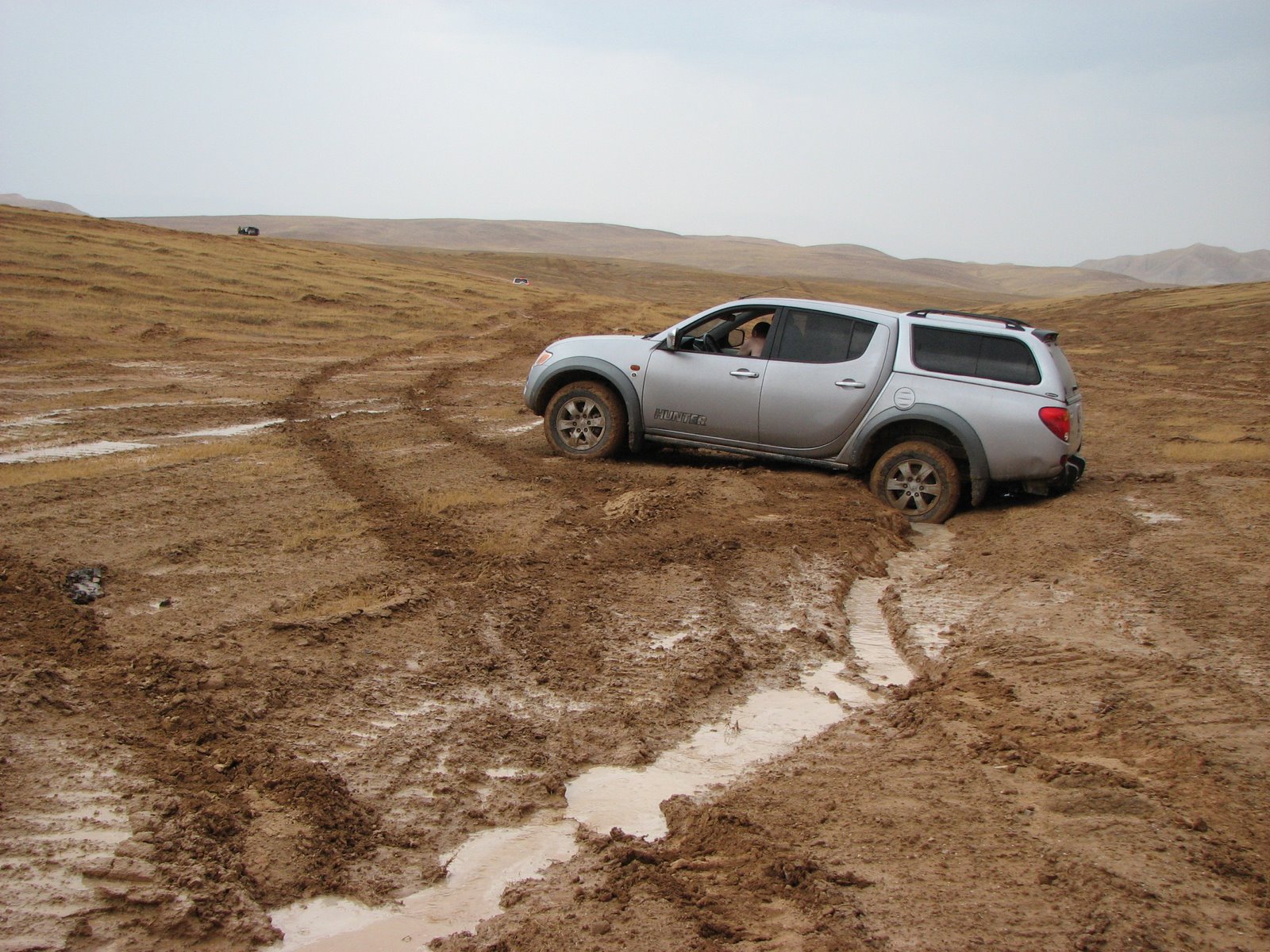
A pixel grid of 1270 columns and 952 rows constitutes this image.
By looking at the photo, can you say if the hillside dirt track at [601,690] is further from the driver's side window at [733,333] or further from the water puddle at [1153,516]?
the driver's side window at [733,333]

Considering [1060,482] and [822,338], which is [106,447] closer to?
[822,338]

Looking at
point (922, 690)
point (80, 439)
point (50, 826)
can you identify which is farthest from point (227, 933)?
point (80, 439)

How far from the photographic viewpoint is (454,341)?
66.0ft

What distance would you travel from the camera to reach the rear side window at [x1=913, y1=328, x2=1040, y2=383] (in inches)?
315

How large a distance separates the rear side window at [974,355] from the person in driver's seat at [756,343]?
49.7 inches

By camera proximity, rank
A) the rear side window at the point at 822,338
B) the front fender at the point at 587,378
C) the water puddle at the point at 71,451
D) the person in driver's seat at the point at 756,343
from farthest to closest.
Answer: the front fender at the point at 587,378, the person in driver's seat at the point at 756,343, the rear side window at the point at 822,338, the water puddle at the point at 71,451

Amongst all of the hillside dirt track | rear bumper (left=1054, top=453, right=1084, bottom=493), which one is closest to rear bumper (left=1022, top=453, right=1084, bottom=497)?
rear bumper (left=1054, top=453, right=1084, bottom=493)

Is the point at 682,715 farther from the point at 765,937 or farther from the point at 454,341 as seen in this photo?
the point at 454,341

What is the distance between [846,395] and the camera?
8.38 metres

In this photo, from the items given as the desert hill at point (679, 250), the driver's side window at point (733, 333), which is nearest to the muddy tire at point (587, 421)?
the driver's side window at point (733, 333)

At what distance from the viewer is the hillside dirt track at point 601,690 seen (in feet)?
10.3

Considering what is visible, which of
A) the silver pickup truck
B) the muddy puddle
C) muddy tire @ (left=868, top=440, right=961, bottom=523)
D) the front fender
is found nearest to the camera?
the muddy puddle

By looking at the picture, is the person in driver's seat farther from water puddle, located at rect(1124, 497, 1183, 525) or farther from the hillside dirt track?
water puddle, located at rect(1124, 497, 1183, 525)

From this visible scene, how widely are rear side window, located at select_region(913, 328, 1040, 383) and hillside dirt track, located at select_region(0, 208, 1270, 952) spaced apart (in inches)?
44.0
